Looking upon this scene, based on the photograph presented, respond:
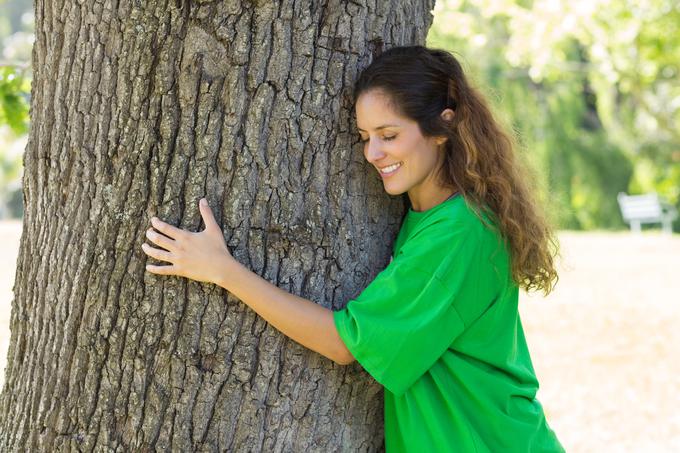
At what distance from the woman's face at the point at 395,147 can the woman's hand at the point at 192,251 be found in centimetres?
46

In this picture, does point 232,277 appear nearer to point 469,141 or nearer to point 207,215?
point 207,215

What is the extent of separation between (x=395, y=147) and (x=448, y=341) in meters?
0.51

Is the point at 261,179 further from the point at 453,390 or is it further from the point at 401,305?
the point at 453,390

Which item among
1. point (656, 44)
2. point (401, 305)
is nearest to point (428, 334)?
point (401, 305)

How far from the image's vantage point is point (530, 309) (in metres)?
10.0

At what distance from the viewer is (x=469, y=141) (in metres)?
2.37

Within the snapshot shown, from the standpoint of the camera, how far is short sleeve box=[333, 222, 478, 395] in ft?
7.02

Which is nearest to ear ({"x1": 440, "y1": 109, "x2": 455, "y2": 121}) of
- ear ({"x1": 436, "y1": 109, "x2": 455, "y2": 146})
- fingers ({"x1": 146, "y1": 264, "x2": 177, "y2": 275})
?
ear ({"x1": 436, "y1": 109, "x2": 455, "y2": 146})

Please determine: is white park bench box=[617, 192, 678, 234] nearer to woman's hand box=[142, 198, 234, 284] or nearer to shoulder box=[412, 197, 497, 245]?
shoulder box=[412, 197, 497, 245]

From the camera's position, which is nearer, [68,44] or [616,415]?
→ [68,44]

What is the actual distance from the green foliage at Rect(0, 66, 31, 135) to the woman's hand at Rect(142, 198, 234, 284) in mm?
2090

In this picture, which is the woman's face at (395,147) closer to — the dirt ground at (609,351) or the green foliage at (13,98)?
the dirt ground at (609,351)

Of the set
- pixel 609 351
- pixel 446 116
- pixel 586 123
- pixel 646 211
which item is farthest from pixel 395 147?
pixel 586 123

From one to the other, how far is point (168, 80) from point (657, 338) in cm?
698
